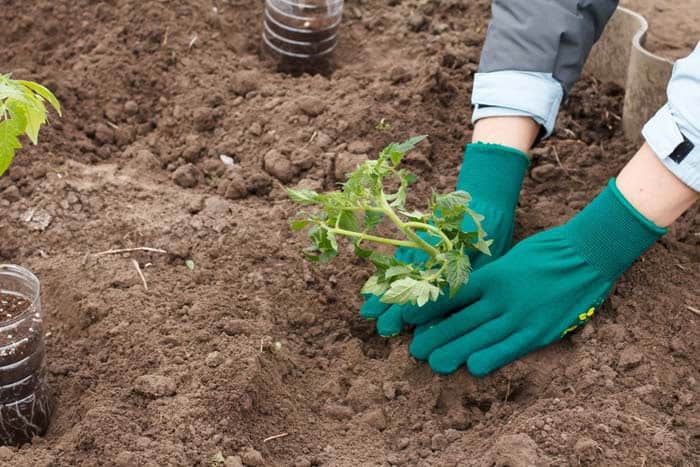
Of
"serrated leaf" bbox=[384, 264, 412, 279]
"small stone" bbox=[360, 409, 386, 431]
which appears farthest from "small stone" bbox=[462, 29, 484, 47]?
"small stone" bbox=[360, 409, 386, 431]

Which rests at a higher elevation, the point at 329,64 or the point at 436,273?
the point at 436,273

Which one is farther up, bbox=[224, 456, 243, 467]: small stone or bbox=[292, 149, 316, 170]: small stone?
bbox=[224, 456, 243, 467]: small stone

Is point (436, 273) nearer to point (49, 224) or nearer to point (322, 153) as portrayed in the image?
point (322, 153)

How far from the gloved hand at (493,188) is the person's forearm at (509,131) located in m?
0.05

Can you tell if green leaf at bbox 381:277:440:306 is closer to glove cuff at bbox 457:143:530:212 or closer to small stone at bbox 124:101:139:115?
glove cuff at bbox 457:143:530:212

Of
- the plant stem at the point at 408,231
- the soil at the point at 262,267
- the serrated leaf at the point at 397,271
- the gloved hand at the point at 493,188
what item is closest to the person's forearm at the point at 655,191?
the soil at the point at 262,267

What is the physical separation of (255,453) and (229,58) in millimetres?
1994

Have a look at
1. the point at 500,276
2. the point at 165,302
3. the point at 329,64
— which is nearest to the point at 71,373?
the point at 165,302

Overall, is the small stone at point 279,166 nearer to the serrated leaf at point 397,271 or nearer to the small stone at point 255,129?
the small stone at point 255,129

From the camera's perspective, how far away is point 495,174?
288 cm

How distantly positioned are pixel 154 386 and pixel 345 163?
1119mm

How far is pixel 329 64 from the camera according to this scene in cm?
394

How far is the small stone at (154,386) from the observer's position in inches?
95.7

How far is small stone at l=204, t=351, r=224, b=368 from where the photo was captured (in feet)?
8.21
